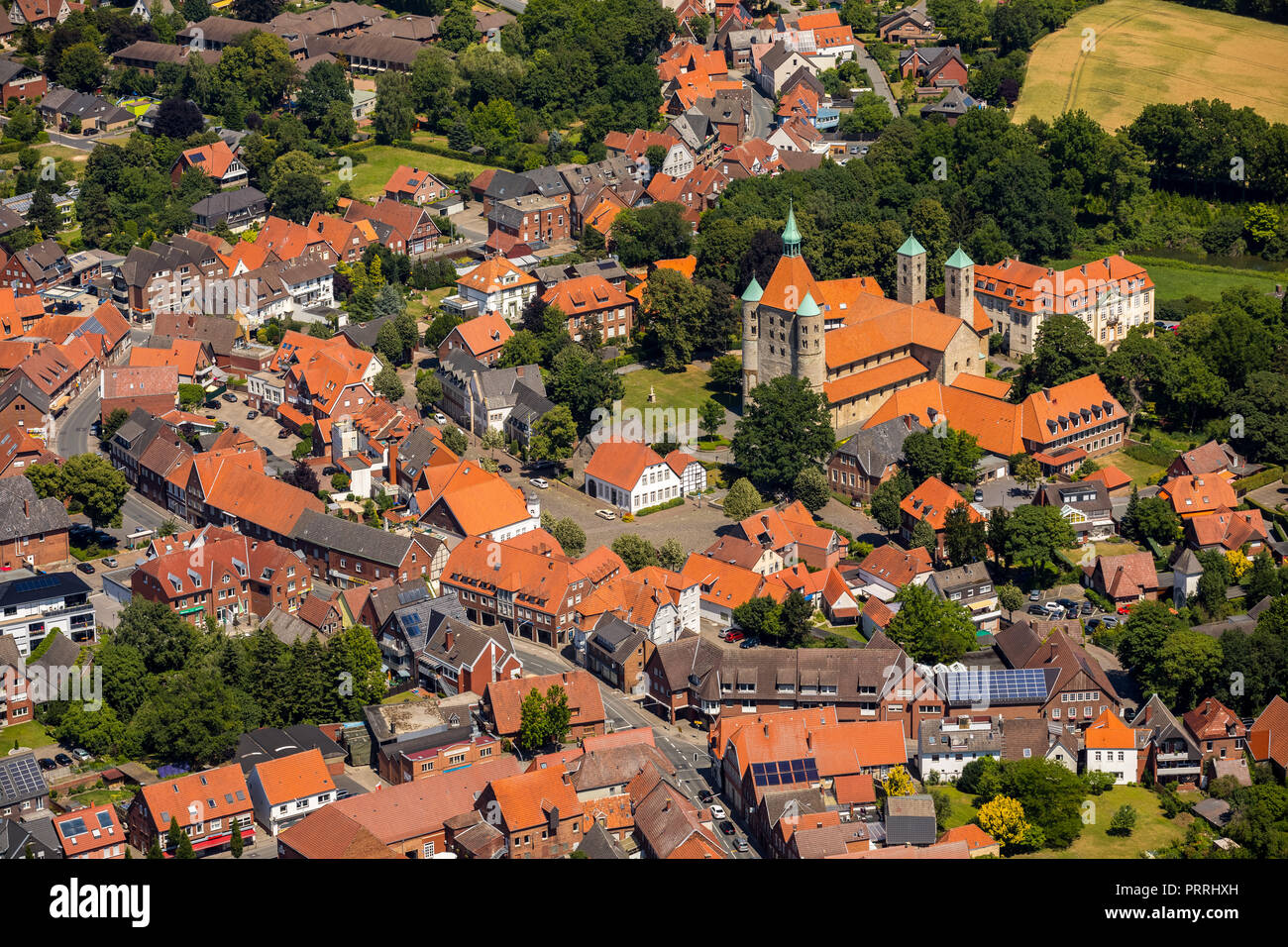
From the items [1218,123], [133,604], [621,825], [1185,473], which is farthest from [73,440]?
[1218,123]

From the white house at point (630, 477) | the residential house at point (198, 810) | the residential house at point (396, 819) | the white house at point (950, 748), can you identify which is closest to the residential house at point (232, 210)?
the white house at point (630, 477)

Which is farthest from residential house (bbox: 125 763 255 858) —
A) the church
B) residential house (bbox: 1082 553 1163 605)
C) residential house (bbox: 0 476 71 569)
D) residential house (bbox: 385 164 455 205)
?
residential house (bbox: 385 164 455 205)

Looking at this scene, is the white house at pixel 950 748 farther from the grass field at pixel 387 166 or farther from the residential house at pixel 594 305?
the grass field at pixel 387 166

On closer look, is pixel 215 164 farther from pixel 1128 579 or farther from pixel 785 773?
pixel 785 773

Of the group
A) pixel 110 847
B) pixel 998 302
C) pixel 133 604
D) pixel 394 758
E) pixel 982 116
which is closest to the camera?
pixel 110 847

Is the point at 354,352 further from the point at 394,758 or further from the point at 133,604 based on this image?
the point at 394,758

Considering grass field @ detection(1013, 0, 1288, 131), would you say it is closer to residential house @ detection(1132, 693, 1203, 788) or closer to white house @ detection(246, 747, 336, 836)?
residential house @ detection(1132, 693, 1203, 788)

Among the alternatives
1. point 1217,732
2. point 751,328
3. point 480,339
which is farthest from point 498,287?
point 1217,732
